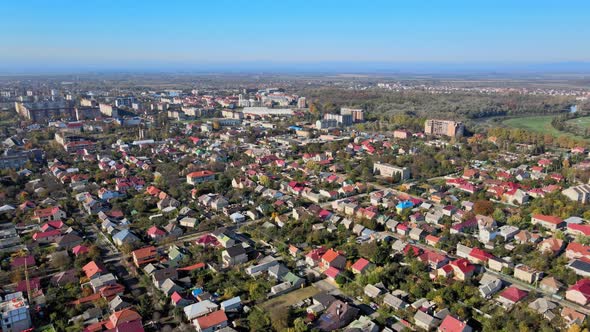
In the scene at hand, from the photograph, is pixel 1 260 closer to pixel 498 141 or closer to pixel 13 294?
pixel 13 294

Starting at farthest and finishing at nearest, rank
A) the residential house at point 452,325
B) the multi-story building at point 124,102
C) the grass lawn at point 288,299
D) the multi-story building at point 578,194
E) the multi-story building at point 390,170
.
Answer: the multi-story building at point 124,102 < the multi-story building at point 390,170 < the multi-story building at point 578,194 < the grass lawn at point 288,299 < the residential house at point 452,325

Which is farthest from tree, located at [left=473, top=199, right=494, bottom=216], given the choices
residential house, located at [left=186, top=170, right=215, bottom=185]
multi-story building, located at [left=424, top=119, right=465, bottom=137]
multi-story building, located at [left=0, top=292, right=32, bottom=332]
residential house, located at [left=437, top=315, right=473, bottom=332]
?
multi-story building, located at [left=424, top=119, right=465, bottom=137]

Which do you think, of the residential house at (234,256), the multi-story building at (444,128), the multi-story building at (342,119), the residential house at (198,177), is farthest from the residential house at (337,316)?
the multi-story building at (342,119)

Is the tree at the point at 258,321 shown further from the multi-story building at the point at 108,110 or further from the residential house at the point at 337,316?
the multi-story building at the point at 108,110

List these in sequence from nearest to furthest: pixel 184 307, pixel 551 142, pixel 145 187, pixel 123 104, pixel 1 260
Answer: pixel 184 307 → pixel 1 260 → pixel 145 187 → pixel 551 142 → pixel 123 104

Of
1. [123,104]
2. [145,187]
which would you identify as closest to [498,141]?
[145,187]

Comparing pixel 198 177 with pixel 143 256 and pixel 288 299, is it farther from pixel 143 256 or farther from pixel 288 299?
pixel 288 299
